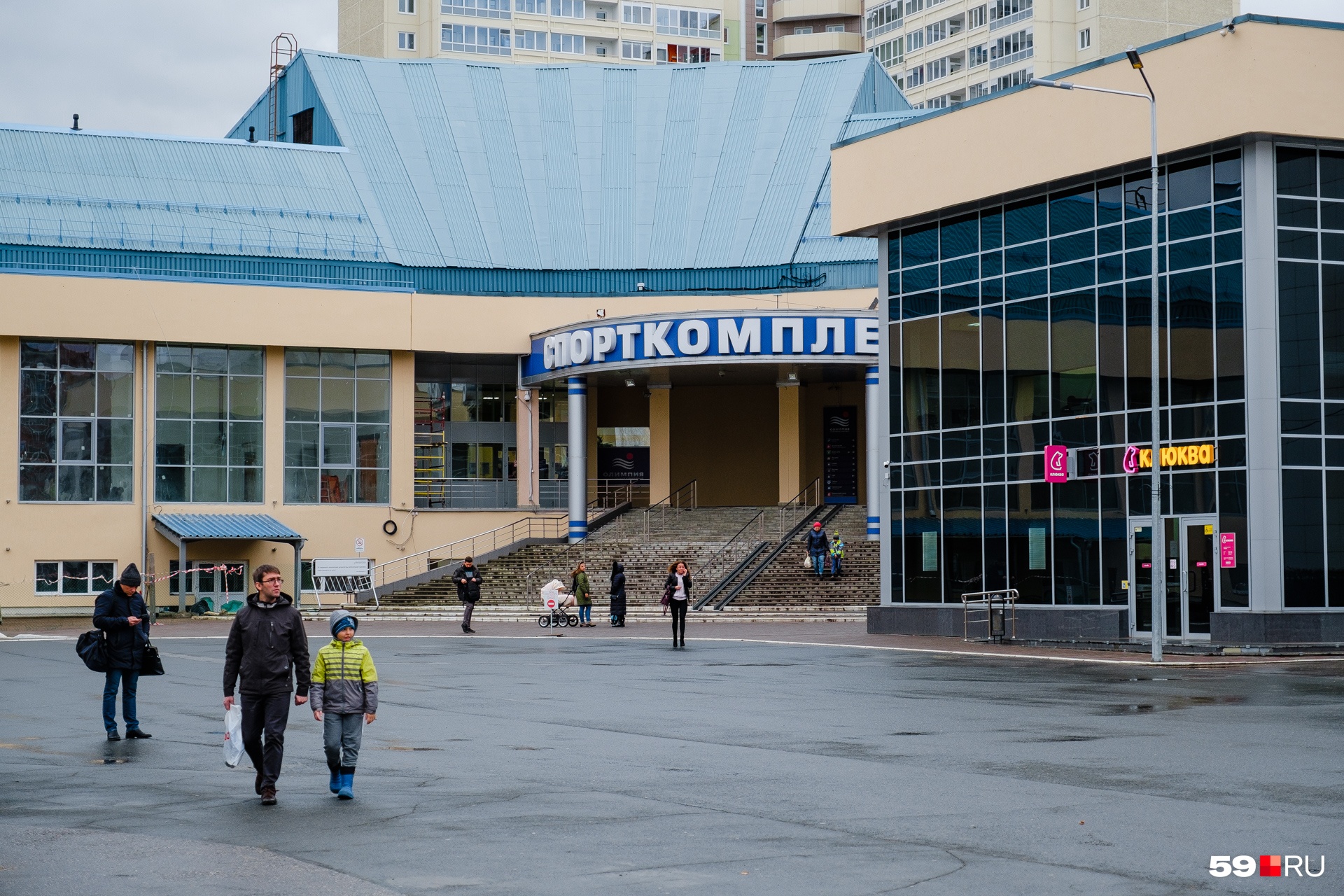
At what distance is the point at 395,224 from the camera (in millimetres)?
57594

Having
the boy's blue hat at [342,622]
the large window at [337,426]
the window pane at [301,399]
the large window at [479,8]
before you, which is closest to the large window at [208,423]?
the window pane at [301,399]

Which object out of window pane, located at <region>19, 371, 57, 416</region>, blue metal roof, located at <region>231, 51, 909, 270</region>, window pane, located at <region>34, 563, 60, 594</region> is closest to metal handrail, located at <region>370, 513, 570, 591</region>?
blue metal roof, located at <region>231, 51, 909, 270</region>

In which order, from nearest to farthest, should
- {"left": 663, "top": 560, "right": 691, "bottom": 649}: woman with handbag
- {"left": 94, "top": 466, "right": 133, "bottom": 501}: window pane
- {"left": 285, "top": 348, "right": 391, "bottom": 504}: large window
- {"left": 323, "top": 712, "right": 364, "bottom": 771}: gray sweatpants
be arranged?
{"left": 323, "top": 712, "right": 364, "bottom": 771}: gray sweatpants
{"left": 663, "top": 560, "right": 691, "bottom": 649}: woman with handbag
{"left": 94, "top": 466, "right": 133, "bottom": 501}: window pane
{"left": 285, "top": 348, "right": 391, "bottom": 504}: large window

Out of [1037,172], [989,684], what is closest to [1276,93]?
Answer: [1037,172]

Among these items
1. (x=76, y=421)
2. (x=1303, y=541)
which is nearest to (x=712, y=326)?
(x=76, y=421)

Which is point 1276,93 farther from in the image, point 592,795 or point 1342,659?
point 592,795

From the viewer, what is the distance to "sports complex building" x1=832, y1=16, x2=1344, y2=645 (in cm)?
2867

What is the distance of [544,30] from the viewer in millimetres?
107562

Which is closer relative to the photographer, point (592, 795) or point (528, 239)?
point (592, 795)

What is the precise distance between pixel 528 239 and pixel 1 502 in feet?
66.1

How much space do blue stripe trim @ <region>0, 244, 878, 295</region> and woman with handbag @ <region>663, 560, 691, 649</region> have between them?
80.5 ft

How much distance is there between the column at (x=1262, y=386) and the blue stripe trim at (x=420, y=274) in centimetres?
2520

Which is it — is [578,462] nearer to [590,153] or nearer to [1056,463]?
[590,153]

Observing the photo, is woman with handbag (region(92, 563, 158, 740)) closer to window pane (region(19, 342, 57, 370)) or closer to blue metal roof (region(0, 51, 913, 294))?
window pane (region(19, 342, 57, 370))
